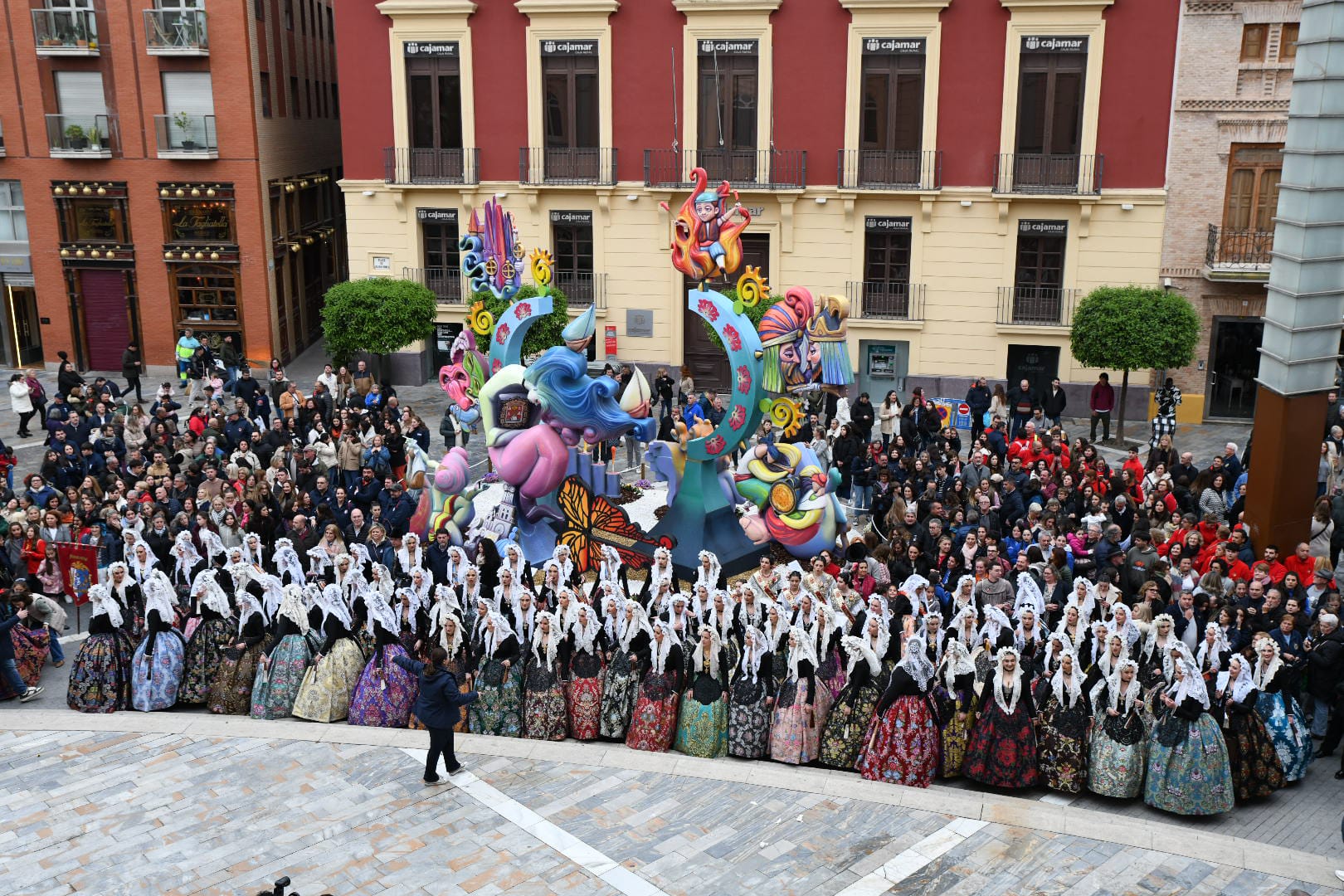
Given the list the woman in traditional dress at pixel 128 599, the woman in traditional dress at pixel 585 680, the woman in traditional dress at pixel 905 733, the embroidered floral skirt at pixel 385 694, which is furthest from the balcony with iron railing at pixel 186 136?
the woman in traditional dress at pixel 905 733

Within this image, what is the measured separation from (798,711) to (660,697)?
4.87 ft

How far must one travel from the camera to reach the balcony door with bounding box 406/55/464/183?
32.3 m

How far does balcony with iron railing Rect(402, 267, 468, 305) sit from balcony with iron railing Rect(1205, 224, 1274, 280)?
1759cm

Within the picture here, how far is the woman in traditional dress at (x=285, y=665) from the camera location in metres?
14.9

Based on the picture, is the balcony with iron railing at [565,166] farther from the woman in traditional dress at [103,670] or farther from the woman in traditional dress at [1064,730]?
the woman in traditional dress at [1064,730]

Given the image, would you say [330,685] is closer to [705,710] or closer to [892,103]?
[705,710]

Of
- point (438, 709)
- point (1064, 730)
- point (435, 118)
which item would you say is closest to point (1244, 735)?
point (1064, 730)

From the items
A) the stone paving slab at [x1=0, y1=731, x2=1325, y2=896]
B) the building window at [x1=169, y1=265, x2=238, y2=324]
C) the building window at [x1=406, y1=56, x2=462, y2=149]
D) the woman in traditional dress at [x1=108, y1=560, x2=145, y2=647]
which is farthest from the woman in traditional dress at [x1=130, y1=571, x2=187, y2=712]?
the building window at [x1=169, y1=265, x2=238, y2=324]

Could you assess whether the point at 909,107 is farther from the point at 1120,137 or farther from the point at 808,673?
the point at 808,673

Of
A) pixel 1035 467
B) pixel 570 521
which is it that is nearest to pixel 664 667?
pixel 570 521

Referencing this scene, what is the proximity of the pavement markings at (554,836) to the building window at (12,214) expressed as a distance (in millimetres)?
27379

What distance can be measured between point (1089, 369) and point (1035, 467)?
1127 centimetres

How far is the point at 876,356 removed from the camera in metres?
31.5

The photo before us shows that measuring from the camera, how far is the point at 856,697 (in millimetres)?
13547
